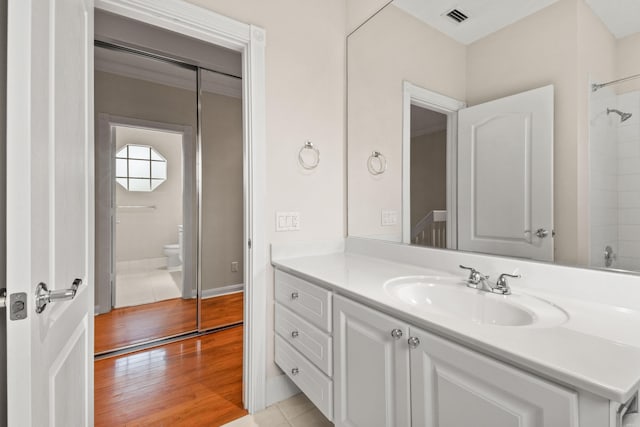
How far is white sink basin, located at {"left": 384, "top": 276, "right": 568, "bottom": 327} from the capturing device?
884 millimetres

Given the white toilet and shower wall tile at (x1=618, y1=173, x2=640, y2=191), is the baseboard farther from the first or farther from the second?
shower wall tile at (x1=618, y1=173, x2=640, y2=191)

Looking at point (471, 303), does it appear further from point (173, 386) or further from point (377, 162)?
point (173, 386)

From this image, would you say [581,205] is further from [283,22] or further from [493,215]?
[283,22]

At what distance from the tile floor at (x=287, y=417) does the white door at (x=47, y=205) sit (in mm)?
726

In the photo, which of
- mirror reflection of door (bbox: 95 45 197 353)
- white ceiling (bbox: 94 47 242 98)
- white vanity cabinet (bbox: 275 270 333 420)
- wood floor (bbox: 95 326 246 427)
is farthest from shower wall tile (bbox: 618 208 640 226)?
white ceiling (bbox: 94 47 242 98)

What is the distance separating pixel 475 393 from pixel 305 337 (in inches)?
32.3

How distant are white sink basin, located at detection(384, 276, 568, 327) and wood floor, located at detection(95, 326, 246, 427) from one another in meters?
1.15

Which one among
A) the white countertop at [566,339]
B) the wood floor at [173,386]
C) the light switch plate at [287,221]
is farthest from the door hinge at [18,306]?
the wood floor at [173,386]

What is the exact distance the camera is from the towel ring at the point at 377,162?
1.82m

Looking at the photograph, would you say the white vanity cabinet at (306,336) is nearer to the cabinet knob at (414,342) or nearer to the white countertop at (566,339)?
the white countertop at (566,339)

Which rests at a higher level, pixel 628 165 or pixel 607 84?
pixel 607 84

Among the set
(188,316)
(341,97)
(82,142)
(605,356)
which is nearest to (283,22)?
(341,97)

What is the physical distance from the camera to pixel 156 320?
250 cm

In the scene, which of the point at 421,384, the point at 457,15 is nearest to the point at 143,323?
the point at 421,384
